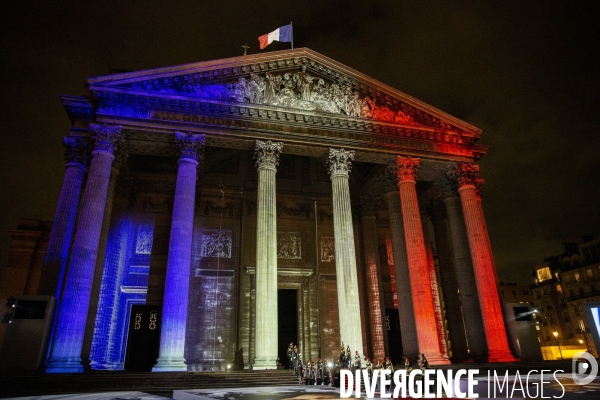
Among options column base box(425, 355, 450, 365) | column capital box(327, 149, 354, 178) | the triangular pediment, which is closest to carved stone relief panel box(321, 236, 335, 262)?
column capital box(327, 149, 354, 178)

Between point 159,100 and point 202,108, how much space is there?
181 centimetres

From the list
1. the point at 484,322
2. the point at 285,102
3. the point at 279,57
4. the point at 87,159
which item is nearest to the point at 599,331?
the point at 484,322

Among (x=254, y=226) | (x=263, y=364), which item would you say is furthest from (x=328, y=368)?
(x=254, y=226)

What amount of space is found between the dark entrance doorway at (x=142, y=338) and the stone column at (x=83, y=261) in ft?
19.1

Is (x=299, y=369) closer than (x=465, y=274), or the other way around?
(x=299, y=369)

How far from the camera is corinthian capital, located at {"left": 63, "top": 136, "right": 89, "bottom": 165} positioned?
56.2 ft

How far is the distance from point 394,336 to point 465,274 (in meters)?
5.89

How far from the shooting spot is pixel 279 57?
18906 millimetres

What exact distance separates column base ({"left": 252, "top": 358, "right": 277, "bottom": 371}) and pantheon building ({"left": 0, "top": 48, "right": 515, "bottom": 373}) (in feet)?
0.24

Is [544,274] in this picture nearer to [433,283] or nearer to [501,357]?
[433,283]

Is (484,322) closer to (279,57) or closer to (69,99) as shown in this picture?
(279,57)

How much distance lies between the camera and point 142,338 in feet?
64.7

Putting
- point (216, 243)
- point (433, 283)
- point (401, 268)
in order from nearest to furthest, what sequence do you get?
1. point (401, 268)
2. point (216, 243)
3. point (433, 283)

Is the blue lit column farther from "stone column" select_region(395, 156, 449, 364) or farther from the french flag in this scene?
"stone column" select_region(395, 156, 449, 364)
